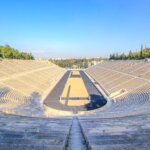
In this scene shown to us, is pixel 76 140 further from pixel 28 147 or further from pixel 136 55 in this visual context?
pixel 136 55

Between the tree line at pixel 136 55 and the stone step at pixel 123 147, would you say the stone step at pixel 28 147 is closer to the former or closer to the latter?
the stone step at pixel 123 147

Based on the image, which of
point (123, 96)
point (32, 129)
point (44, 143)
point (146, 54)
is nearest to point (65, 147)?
point (44, 143)

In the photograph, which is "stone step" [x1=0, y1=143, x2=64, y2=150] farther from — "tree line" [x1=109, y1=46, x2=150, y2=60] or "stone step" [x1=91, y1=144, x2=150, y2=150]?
"tree line" [x1=109, y1=46, x2=150, y2=60]

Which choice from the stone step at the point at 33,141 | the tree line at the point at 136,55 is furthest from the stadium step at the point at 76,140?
the tree line at the point at 136,55

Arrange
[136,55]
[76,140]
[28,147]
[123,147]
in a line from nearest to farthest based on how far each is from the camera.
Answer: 1. [123,147]
2. [28,147]
3. [76,140]
4. [136,55]

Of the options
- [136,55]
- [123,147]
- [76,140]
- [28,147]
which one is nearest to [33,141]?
[28,147]

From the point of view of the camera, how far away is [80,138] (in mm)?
8906

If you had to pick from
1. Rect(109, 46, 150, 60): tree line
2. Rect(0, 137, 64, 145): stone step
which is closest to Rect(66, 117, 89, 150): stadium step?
Rect(0, 137, 64, 145): stone step

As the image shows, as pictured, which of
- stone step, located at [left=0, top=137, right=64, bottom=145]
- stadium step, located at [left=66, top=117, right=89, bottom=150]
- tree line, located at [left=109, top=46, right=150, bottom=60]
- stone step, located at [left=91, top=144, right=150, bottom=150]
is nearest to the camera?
stone step, located at [left=91, top=144, right=150, bottom=150]

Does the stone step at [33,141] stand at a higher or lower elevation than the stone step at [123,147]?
lower

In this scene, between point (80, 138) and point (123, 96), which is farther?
point (123, 96)

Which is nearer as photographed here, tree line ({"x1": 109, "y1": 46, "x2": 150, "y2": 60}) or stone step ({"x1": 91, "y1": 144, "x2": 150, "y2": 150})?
stone step ({"x1": 91, "y1": 144, "x2": 150, "y2": 150})

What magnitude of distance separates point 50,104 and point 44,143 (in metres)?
19.2

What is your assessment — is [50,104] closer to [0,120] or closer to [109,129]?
[0,120]
